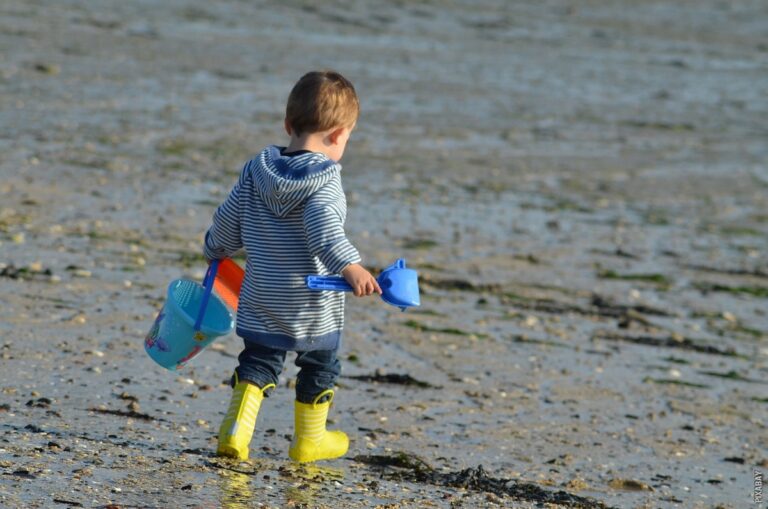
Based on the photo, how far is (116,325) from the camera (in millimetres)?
6992

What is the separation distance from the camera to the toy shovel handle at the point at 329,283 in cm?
463

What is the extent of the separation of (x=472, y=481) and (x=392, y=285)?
969 mm

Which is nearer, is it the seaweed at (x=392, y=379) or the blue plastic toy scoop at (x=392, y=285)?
the blue plastic toy scoop at (x=392, y=285)

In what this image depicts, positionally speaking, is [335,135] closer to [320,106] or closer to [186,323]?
[320,106]

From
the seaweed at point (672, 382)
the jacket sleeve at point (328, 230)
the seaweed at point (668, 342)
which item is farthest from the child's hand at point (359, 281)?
the seaweed at point (668, 342)

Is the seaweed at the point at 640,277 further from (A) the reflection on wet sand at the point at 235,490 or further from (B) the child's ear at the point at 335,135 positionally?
(A) the reflection on wet sand at the point at 235,490

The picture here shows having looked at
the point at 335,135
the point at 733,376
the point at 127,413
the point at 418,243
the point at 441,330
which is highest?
the point at 335,135

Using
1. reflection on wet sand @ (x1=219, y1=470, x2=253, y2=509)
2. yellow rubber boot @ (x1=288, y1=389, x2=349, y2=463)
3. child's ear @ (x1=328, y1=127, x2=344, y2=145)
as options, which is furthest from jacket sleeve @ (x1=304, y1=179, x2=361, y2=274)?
reflection on wet sand @ (x1=219, y1=470, x2=253, y2=509)

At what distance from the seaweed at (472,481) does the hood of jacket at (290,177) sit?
1167mm

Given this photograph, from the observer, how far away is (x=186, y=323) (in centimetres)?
503

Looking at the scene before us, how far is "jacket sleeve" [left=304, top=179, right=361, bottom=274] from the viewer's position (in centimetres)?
464

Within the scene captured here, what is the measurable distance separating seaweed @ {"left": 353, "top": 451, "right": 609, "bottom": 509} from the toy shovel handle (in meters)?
0.91

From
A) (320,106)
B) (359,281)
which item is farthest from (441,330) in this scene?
(359,281)

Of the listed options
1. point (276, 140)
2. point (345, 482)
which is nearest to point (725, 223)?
point (276, 140)
